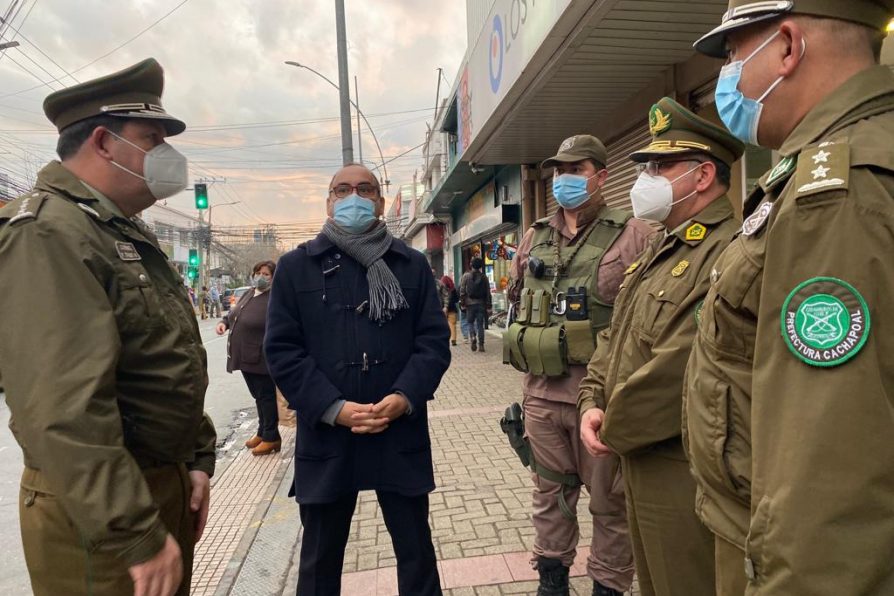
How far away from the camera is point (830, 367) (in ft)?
2.90

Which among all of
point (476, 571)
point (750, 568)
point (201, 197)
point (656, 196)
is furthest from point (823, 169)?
point (201, 197)

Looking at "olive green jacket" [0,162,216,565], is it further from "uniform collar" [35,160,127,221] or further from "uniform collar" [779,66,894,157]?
"uniform collar" [779,66,894,157]

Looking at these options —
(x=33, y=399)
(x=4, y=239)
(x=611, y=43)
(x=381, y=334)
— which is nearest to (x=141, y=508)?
(x=33, y=399)

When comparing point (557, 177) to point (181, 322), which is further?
point (557, 177)

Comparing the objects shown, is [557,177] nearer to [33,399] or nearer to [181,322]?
[181,322]

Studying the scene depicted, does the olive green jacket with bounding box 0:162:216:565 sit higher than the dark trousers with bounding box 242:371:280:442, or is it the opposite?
the olive green jacket with bounding box 0:162:216:565

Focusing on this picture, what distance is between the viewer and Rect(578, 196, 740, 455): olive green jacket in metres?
1.70

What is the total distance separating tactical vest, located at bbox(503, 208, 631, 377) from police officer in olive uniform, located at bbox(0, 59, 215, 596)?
1572mm

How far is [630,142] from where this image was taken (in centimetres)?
639

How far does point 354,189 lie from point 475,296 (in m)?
8.81

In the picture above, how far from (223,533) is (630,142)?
575 centimetres

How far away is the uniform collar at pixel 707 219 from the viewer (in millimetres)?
1889

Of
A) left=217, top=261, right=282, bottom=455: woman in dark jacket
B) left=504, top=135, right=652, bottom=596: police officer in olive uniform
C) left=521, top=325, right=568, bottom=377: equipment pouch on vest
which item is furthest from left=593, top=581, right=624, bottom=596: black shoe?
left=217, top=261, right=282, bottom=455: woman in dark jacket

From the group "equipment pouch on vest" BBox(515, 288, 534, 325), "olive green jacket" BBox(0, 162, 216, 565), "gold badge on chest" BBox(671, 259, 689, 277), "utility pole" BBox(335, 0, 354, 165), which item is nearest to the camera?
"olive green jacket" BBox(0, 162, 216, 565)
